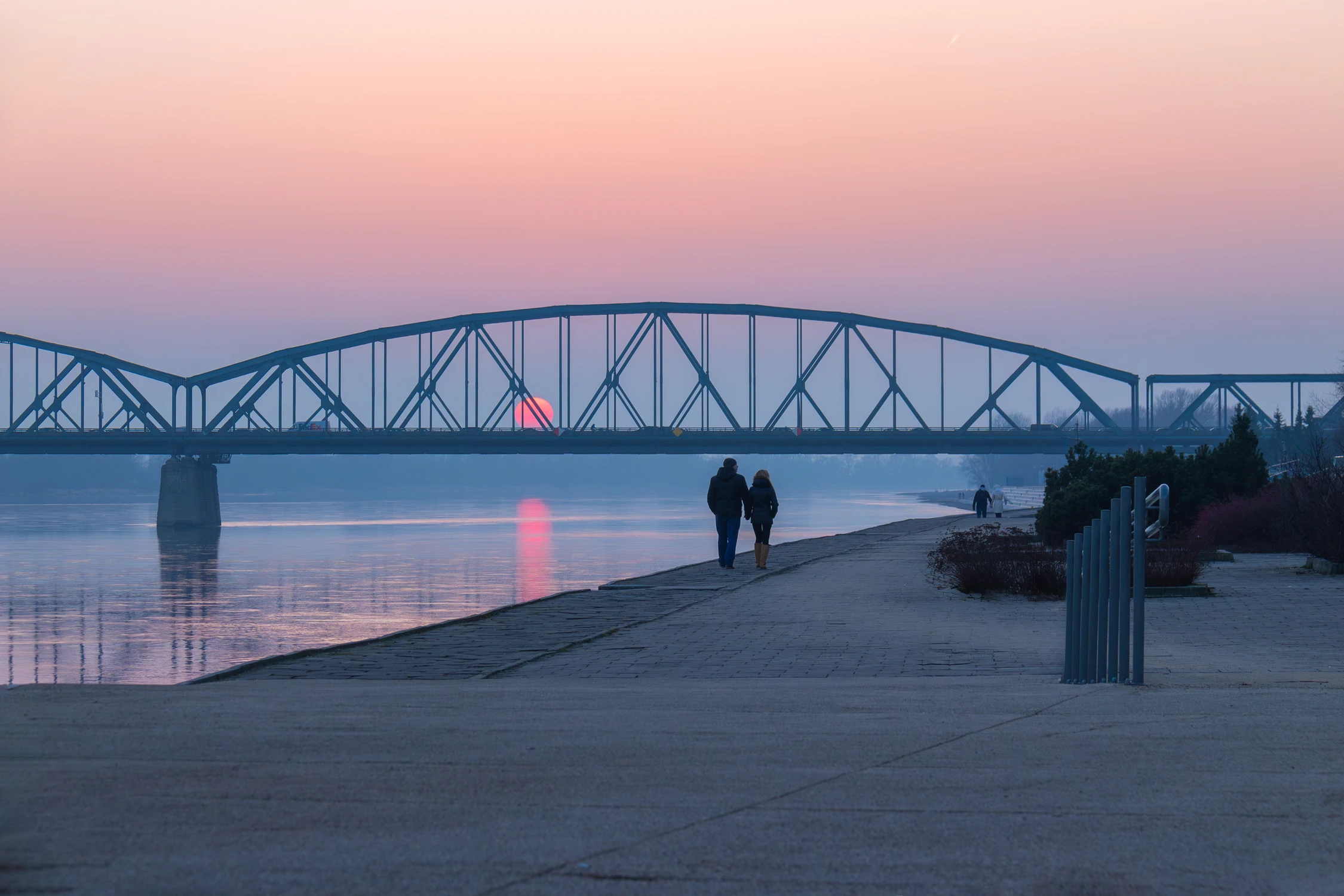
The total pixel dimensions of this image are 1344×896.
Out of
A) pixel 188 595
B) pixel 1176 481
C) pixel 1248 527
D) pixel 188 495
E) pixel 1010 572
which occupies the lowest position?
pixel 188 595

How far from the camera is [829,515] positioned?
322 feet

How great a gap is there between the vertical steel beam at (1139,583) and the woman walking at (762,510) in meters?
13.6

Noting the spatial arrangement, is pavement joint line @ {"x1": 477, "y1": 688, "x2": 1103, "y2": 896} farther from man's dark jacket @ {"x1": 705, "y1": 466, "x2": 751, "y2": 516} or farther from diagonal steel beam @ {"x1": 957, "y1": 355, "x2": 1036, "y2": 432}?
diagonal steel beam @ {"x1": 957, "y1": 355, "x2": 1036, "y2": 432}

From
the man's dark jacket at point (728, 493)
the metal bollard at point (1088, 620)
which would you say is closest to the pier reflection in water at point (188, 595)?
the man's dark jacket at point (728, 493)

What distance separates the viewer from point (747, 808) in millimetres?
5469

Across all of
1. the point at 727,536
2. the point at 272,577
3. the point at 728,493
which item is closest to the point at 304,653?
the point at 728,493

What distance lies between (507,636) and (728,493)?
9415 millimetres

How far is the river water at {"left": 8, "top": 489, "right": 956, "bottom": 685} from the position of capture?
61.2 ft

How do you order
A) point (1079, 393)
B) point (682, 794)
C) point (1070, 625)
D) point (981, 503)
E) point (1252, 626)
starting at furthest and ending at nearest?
point (1079, 393) < point (981, 503) < point (1252, 626) < point (1070, 625) < point (682, 794)

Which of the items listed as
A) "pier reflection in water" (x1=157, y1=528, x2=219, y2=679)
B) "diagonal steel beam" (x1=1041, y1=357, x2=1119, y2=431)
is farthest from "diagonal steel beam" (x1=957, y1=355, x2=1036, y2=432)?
"pier reflection in water" (x1=157, y1=528, x2=219, y2=679)

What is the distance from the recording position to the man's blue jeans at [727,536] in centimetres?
2273

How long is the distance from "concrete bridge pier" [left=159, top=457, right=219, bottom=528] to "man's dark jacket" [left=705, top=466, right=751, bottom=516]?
73.0 meters

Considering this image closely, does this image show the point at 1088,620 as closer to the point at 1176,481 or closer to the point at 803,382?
the point at 1176,481

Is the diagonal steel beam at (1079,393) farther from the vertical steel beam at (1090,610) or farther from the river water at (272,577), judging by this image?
the vertical steel beam at (1090,610)
